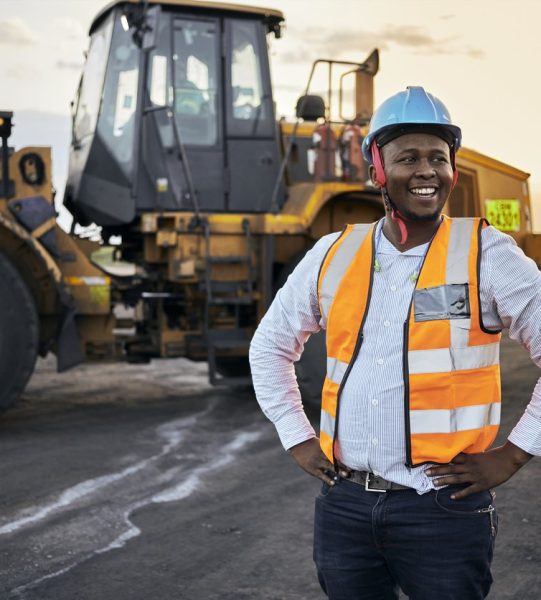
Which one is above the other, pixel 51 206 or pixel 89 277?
pixel 51 206

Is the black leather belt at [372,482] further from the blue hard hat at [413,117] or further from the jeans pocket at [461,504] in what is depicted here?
the blue hard hat at [413,117]

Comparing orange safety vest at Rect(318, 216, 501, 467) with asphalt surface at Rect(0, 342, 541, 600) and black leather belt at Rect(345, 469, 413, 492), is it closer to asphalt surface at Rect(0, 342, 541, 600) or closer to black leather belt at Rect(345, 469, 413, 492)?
black leather belt at Rect(345, 469, 413, 492)

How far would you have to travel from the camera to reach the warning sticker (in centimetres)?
1026

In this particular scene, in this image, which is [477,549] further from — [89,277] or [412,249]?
[89,277]

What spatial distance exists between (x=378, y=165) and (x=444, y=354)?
1.72 feet

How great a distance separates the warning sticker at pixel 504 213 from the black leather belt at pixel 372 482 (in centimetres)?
810

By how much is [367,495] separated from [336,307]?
46cm

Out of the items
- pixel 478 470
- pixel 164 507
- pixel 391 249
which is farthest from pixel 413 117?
pixel 164 507

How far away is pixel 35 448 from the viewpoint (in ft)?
23.5

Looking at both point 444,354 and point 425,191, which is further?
point 425,191

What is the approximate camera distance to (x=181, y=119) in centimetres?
877

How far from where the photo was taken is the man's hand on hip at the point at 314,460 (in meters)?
2.48

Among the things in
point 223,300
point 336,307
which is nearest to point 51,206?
point 223,300

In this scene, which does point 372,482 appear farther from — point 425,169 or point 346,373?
point 425,169
